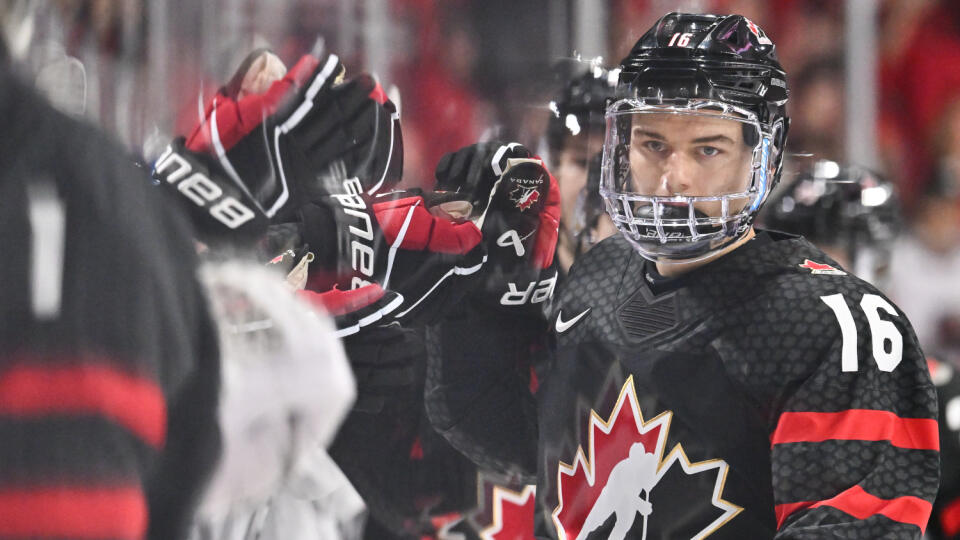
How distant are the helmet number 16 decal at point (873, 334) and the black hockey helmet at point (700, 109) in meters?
0.16

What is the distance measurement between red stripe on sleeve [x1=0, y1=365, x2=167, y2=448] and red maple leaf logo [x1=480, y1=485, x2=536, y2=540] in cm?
104

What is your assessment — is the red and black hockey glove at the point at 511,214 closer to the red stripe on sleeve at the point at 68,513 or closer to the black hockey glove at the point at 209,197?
the black hockey glove at the point at 209,197

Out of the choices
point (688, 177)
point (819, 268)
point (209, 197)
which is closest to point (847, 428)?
point (819, 268)

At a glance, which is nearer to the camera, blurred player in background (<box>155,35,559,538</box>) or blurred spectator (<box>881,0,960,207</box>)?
blurred player in background (<box>155,35,559,538</box>)

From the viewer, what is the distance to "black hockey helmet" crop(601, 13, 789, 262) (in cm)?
130

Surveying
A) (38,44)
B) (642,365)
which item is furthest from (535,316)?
(38,44)

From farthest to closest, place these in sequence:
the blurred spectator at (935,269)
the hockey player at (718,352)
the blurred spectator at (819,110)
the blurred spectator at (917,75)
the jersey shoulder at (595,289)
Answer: the blurred spectator at (935,269) < the blurred spectator at (917,75) < the blurred spectator at (819,110) < the jersey shoulder at (595,289) < the hockey player at (718,352)

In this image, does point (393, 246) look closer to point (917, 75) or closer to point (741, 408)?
point (741, 408)

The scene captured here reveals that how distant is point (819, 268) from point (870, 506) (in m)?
0.27

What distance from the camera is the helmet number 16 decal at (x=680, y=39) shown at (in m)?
1.33

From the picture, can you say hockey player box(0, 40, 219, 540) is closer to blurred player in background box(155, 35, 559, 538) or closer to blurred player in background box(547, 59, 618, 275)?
blurred player in background box(155, 35, 559, 538)

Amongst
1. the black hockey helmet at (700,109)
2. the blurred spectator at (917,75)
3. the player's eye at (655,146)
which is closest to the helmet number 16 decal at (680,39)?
the black hockey helmet at (700,109)

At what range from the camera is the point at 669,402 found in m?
1.27

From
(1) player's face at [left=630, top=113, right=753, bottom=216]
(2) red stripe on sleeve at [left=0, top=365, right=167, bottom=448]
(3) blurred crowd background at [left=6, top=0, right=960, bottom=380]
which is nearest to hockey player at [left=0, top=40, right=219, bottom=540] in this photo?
(2) red stripe on sleeve at [left=0, top=365, right=167, bottom=448]
